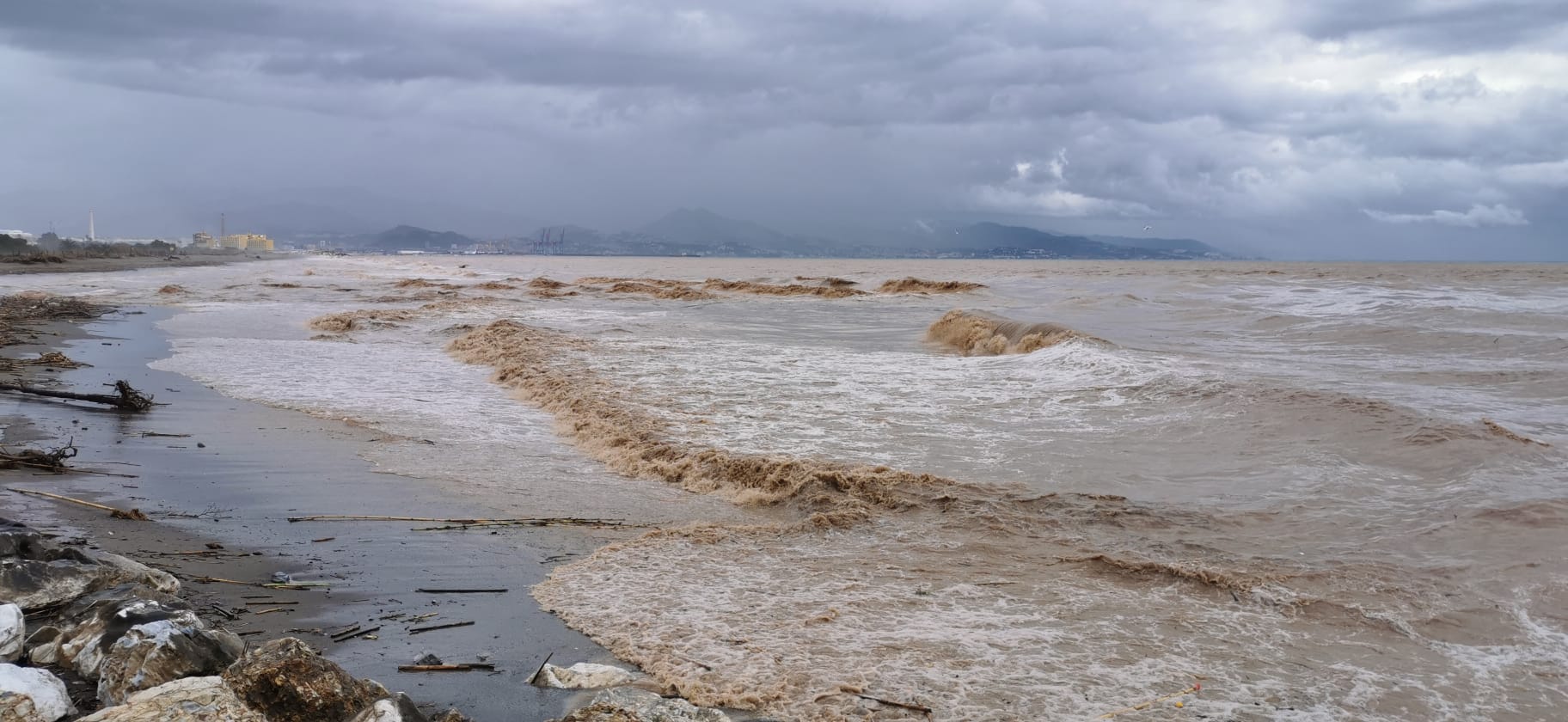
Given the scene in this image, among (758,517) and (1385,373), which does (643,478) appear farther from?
(1385,373)

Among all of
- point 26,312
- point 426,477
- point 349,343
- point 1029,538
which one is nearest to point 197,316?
point 26,312

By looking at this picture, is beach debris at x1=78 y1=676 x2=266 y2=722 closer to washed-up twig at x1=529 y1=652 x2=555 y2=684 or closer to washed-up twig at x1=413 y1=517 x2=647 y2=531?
washed-up twig at x1=529 y1=652 x2=555 y2=684

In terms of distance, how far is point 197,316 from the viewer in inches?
902

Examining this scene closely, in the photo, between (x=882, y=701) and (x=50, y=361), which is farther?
(x=50, y=361)

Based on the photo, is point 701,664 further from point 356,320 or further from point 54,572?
point 356,320

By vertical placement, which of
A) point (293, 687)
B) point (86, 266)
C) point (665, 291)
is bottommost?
point (293, 687)

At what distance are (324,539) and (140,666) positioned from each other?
7.71 feet

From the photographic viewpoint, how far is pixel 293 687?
318cm

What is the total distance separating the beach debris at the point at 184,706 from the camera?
9.94ft

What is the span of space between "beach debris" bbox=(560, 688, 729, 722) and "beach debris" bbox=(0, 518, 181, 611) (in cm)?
228

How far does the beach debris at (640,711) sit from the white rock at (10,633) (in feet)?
6.86

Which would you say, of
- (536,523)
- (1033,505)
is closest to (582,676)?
(536,523)

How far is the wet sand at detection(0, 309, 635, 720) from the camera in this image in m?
4.08

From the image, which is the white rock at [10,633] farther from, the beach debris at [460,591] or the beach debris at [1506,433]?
the beach debris at [1506,433]
